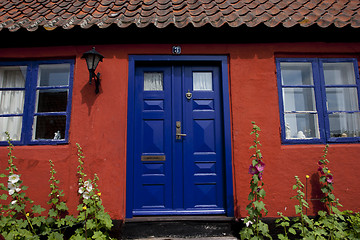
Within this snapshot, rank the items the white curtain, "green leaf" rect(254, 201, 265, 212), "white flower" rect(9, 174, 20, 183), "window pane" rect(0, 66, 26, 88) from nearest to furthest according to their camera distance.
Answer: "green leaf" rect(254, 201, 265, 212)
"white flower" rect(9, 174, 20, 183)
the white curtain
"window pane" rect(0, 66, 26, 88)

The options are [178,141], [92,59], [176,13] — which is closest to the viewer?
[92,59]

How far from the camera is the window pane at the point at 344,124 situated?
12.6 ft

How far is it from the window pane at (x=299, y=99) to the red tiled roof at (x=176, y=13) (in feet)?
3.58

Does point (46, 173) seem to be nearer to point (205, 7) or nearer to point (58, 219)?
point (58, 219)

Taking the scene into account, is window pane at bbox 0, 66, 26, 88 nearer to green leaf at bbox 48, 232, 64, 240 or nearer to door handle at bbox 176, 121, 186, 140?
green leaf at bbox 48, 232, 64, 240

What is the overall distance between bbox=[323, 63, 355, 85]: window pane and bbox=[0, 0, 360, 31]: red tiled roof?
0.70 metres

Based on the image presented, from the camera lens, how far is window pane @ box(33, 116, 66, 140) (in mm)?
3816

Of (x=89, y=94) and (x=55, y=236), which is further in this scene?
(x=89, y=94)

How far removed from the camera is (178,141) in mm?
3752

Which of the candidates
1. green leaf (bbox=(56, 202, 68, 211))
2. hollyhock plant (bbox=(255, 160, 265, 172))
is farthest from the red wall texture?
hollyhock plant (bbox=(255, 160, 265, 172))

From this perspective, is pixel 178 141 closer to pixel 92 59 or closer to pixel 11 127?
pixel 92 59

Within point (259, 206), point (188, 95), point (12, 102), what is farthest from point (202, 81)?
point (12, 102)

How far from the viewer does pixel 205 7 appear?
412 centimetres

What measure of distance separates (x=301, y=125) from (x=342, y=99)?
0.93 metres
